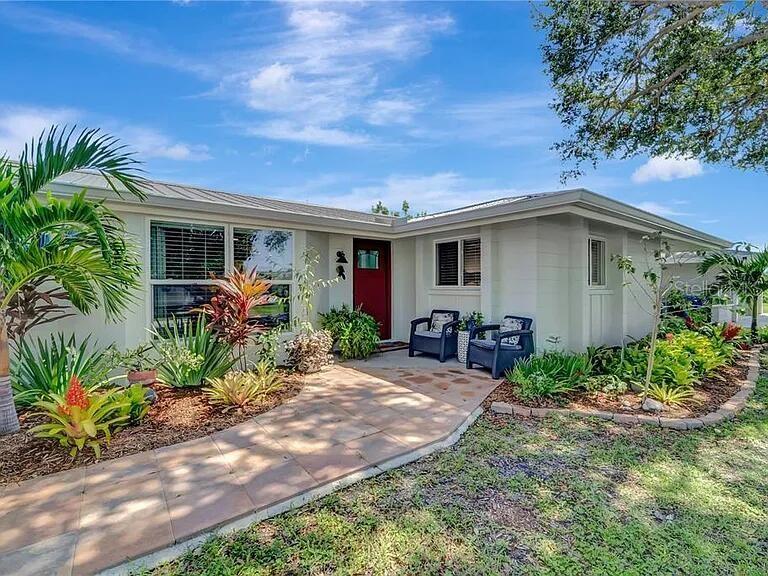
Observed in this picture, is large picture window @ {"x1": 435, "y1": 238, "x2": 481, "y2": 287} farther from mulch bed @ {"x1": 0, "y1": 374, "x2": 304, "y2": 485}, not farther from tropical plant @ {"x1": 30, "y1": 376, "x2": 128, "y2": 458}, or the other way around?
tropical plant @ {"x1": 30, "y1": 376, "x2": 128, "y2": 458}

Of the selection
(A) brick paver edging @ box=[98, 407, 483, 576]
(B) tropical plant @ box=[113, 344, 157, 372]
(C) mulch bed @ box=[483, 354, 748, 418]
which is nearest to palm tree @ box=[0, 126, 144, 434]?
(B) tropical plant @ box=[113, 344, 157, 372]

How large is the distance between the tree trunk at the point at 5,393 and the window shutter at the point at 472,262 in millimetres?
6968

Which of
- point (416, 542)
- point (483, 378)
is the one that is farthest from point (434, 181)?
point (416, 542)

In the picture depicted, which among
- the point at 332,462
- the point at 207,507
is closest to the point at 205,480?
the point at 207,507

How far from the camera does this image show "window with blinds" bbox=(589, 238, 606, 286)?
784 centimetres

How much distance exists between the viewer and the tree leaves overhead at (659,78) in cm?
798

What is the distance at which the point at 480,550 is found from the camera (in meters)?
2.42

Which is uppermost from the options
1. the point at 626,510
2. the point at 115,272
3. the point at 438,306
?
the point at 115,272

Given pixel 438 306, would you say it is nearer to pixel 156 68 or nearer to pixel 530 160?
pixel 530 160

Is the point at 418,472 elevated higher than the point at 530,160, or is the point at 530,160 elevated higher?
the point at 530,160

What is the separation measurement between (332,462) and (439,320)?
5.14m

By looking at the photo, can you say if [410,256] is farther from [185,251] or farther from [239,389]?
[239,389]

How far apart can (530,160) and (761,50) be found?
4927 millimetres

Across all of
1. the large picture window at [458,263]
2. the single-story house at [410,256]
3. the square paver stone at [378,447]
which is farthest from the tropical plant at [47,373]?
the large picture window at [458,263]
